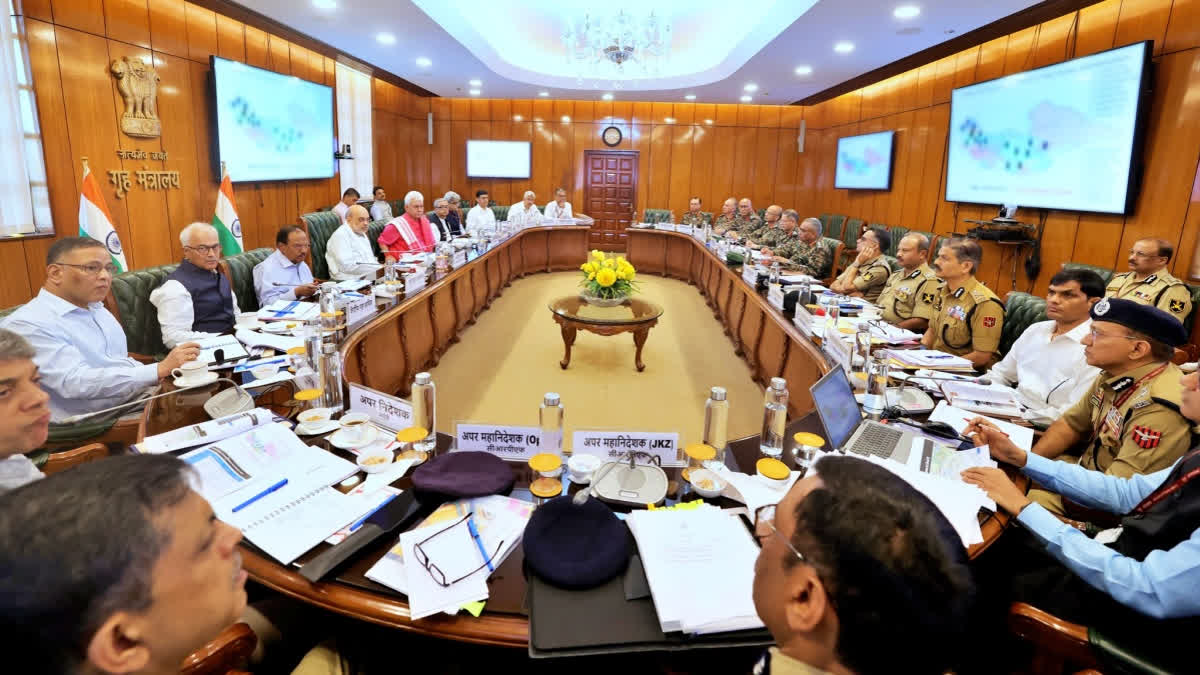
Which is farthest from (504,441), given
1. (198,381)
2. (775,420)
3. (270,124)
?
(270,124)

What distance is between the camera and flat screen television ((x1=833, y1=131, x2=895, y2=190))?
7.80 metres

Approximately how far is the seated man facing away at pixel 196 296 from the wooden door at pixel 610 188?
845cm

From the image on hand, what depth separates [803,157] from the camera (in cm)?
1093

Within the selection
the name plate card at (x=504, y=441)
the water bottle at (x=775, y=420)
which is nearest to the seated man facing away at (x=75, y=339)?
the name plate card at (x=504, y=441)

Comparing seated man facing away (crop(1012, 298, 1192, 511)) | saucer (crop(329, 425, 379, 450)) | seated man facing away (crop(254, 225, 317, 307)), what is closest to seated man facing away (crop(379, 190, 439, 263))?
seated man facing away (crop(254, 225, 317, 307))

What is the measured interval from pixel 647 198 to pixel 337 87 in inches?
224

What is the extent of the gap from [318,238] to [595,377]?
3361 mm

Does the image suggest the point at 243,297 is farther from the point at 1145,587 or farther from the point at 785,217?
the point at 785,217

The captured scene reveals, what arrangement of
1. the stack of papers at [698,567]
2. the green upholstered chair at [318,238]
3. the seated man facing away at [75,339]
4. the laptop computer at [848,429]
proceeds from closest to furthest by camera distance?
the stack of papers at [698,567], the laptop computer at [848,429], the seated man facing away at [75,339], the green upholstered chair at [318,238]

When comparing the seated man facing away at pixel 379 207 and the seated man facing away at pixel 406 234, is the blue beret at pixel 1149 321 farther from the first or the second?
the seated man facing away at pixel 379 207

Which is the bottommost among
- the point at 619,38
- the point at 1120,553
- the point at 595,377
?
the point at 595,377

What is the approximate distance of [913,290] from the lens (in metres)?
3.69

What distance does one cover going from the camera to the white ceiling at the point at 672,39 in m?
4.94

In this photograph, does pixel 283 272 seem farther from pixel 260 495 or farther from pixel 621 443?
pixel 621 443
